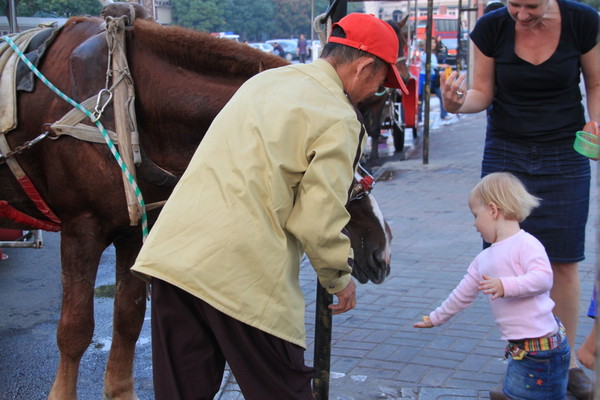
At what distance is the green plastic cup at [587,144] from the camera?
3.22m

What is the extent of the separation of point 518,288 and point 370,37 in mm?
1248

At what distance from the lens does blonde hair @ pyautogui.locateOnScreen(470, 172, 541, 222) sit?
10.9 feet

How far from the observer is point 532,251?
3.27 m

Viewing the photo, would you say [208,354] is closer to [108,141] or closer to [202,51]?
[108,141]

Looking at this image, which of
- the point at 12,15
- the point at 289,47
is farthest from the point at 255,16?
the point at 12,15

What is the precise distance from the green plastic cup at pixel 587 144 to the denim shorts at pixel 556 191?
378 mm

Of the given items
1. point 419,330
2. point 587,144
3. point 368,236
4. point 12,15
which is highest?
point 12,15

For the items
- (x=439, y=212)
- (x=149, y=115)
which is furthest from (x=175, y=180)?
(x=439, y=212)

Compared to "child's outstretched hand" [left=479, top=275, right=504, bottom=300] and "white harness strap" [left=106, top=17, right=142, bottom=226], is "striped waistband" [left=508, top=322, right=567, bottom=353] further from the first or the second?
"white harness strap" [left=106, top=17, right=142, bottom=226]

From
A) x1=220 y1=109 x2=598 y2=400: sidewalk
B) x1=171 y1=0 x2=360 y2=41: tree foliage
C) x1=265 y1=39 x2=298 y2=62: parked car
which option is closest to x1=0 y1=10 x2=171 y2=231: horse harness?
x1=220 y1=109 x2=598 y2=400: sidewalk

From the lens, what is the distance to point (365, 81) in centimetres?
266

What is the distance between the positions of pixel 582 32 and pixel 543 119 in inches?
16.9

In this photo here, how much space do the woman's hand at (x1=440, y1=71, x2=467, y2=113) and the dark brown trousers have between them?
1.55m

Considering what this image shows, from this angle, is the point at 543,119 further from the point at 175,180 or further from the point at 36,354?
the point at 36,354
